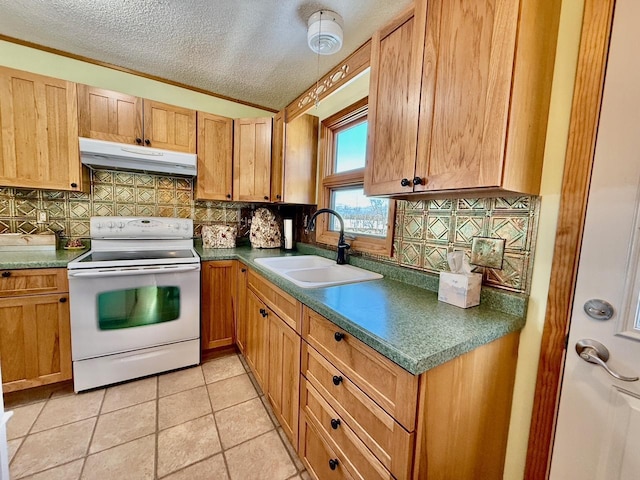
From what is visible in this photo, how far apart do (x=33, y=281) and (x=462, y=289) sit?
2.38 metres

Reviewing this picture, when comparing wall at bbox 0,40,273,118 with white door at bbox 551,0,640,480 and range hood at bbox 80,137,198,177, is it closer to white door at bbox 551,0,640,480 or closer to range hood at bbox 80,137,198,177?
range hood at bbox 80,137,198,177

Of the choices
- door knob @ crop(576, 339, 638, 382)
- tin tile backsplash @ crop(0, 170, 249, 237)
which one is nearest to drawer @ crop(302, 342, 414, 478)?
door knob @ crop(576, 339, 638, 382)

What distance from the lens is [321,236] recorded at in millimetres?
2260

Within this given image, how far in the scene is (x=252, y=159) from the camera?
2416 mm

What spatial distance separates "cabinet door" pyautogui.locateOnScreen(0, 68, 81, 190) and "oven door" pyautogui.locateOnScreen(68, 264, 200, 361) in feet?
2.61

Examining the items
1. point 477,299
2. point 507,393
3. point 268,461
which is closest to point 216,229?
point 268,461

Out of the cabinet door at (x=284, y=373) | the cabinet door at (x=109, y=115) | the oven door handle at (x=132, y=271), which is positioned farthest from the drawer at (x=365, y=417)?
the cabinet door at (x=109, y=115)

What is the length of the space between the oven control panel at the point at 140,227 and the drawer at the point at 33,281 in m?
0.54

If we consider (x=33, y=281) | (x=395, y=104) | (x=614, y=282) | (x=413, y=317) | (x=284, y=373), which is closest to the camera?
(x=614, y=282)

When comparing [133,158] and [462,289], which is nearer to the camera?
[462,289]

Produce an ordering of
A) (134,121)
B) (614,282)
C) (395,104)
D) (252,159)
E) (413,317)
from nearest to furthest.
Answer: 1. (614,282)
2. (413,317)
3. (395,104)
4. (134,121)
5. (252,159)

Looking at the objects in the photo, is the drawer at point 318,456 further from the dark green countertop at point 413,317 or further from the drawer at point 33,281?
the drawer at point 33,281

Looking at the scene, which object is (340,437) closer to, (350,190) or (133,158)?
(350,190)

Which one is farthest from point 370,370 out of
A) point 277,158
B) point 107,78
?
point 107,78
